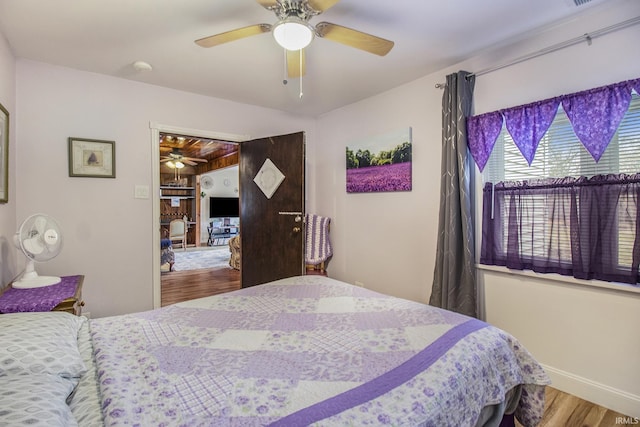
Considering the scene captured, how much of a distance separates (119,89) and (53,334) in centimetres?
251

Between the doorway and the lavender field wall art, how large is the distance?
1.32 metres

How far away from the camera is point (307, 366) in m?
1.05

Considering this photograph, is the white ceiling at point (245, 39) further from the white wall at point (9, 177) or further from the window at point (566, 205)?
the window at point (566, 205)

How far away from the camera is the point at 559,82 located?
6.47 ft

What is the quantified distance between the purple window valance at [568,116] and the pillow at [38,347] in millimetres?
2550

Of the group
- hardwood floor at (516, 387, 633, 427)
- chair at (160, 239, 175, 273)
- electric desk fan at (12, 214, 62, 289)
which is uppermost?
electric desk fan at (12, 214, 62, 289)

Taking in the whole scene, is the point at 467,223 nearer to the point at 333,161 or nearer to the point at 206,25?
the point at 333,161

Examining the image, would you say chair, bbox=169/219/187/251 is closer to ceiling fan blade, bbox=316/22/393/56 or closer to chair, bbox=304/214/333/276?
chair, bbox=304/214/333/276

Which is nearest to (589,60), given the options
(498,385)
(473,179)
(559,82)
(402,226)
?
(559,82)

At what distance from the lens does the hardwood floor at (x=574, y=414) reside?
1.68 metres

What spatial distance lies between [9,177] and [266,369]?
2597 millimetres

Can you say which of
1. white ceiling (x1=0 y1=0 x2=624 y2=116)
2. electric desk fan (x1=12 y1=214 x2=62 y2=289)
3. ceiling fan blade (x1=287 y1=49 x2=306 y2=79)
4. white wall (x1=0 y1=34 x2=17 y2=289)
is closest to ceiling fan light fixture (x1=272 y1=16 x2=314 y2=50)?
ceiling fan blade (x1=287 y1=49 x2=306 y2=79)

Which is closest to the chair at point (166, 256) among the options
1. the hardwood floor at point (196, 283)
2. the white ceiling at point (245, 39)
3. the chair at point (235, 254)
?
the hardwood floor at point (196, 283)

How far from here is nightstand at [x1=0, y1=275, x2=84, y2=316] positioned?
1630 millimetres
